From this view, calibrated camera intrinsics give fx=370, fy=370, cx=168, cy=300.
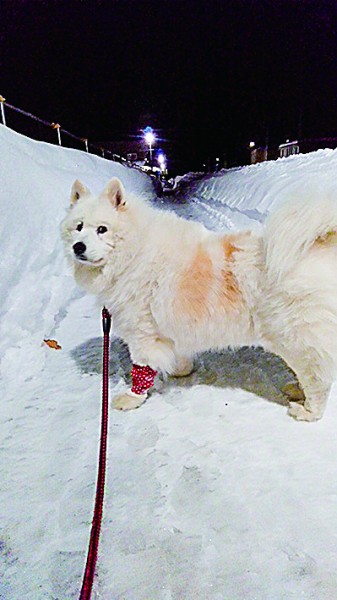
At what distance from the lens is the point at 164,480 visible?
157cm

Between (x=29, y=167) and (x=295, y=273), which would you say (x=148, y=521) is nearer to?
(x=295, y=273)

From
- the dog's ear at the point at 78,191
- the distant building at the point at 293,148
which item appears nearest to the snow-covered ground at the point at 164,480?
the dog's ear at the point at 78,191

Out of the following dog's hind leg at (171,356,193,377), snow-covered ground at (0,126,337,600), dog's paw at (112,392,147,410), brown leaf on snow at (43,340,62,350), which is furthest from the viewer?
brown leaf on snow at (43,340,62,350)

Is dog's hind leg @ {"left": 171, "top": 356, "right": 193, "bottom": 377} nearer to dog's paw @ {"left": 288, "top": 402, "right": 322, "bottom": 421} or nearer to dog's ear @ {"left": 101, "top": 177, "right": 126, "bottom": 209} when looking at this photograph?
dog's paw @ {"left": 288, "top": 402, "right": 322, "bottom": 421}

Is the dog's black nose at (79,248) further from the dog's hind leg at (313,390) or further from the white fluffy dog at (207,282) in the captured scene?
the dog's hind leg at (313,390)

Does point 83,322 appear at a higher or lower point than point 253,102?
lower

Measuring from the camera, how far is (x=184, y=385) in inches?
92.4

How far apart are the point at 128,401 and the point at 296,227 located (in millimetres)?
1293

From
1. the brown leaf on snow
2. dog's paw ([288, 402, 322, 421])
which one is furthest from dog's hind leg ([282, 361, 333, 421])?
the brown leaf on snow

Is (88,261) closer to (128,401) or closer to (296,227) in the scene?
(128,401)

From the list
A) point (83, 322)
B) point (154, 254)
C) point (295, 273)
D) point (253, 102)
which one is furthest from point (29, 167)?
point (253, 102)

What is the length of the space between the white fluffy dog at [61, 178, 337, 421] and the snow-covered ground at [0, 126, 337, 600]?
0.81 feet

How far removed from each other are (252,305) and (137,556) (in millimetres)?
1180

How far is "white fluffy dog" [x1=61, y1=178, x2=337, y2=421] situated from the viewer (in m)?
1.70
